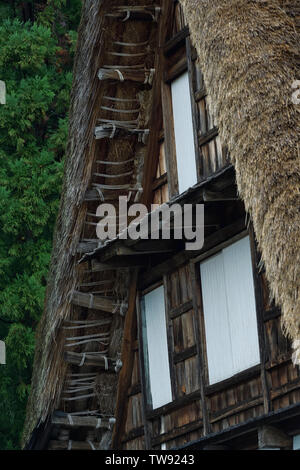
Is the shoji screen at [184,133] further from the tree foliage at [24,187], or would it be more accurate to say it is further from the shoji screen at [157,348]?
the tree foliage at [24,187]

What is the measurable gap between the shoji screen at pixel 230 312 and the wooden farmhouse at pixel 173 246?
0.02 meters

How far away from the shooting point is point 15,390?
55.0 feet

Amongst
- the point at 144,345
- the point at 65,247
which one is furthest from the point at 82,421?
the point at 65,247

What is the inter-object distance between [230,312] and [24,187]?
673 centimetres

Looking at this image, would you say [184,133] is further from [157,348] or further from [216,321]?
[157,348]

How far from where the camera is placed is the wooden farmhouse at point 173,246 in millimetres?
9797

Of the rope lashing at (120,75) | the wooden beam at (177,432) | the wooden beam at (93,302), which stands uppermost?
the rope lashing at (120,75)

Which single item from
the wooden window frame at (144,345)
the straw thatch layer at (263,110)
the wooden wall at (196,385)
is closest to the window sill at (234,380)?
the wooden wall at (196,385)

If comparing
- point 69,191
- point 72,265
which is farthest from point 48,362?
point 69,191

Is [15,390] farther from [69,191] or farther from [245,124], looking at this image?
[245,124]

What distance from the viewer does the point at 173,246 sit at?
12.0 m

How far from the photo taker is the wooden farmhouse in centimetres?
980

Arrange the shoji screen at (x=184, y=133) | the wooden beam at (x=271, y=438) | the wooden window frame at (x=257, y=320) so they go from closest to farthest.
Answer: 1. the wooden beam at (x=271, y=438)
2. the wooden window frame at (x=257, y=320)
3. the shoji screen at (x=184, y=133)

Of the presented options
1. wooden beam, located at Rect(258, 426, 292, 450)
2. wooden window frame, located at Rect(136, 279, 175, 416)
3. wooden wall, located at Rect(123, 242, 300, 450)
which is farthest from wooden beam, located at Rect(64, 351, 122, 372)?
wooden beam, located at Rect(258, 426, 292, 450)
